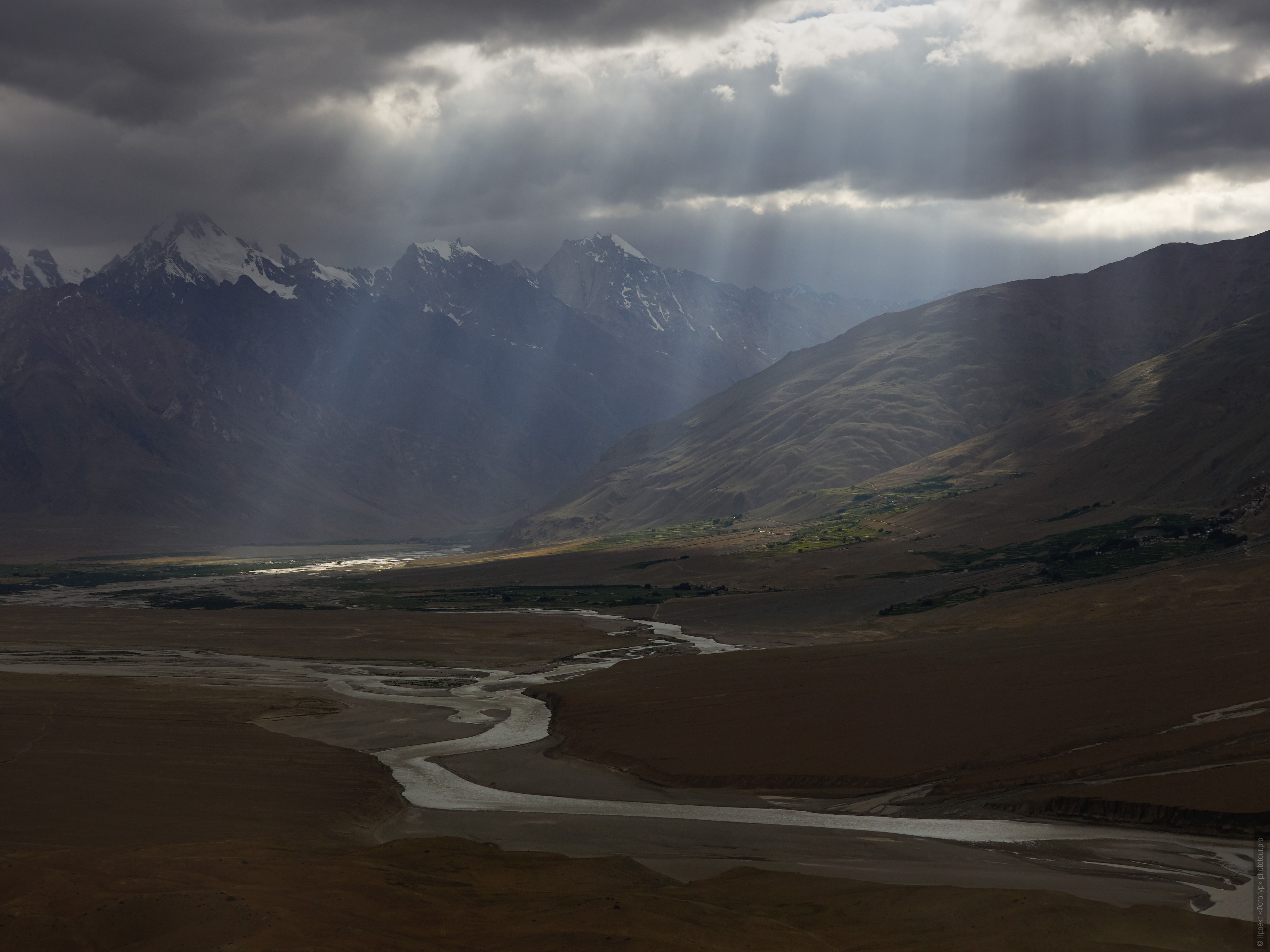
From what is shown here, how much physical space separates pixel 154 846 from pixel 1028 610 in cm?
7490

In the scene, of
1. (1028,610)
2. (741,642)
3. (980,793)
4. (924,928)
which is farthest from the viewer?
(741,642)

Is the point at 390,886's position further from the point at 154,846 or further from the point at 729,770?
the point at 729,770

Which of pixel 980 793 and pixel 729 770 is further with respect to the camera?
pixel 729 770

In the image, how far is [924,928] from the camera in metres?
24.6

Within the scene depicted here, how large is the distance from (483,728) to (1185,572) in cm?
6399

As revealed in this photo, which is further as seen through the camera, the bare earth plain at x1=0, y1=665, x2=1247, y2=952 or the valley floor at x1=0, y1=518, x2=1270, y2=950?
the valley floor at x1=0, y1=518, x2=1270, y2=950

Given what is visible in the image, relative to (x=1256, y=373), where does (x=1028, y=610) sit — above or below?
below

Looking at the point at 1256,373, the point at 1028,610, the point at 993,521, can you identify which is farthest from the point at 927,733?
the point at 1256,373

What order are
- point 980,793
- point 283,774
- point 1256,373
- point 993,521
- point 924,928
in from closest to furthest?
1. point 924,928
2. point 980,793
3. point 283,774
4. point 993,521
5. point 1256,373

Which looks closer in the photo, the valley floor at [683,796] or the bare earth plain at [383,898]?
the bare earth plain at [383,898]

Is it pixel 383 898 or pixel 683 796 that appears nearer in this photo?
pixel 383 898

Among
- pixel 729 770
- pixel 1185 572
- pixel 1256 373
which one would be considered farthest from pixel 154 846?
pixel 1256 373

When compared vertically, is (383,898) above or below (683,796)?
above

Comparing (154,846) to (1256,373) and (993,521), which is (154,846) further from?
(1256,373)
